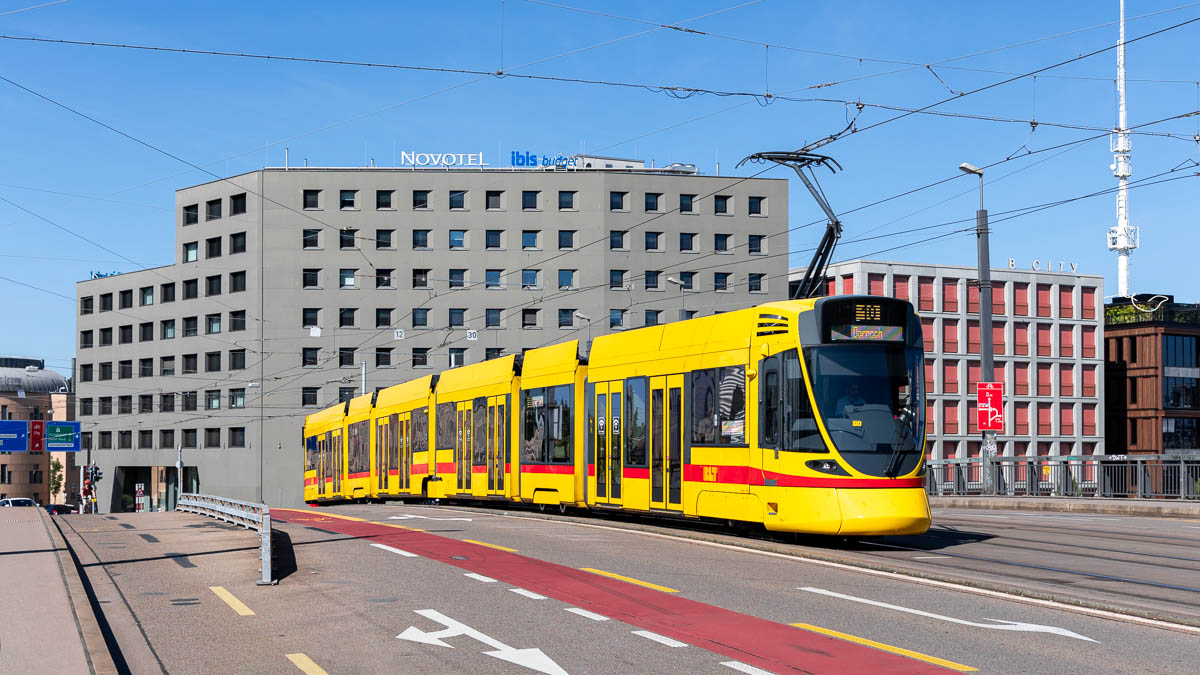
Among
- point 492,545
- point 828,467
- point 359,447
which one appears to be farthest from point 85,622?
point 359,447

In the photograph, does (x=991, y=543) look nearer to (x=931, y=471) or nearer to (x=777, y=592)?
(x=777, y=592)

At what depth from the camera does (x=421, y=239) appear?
90500 mm

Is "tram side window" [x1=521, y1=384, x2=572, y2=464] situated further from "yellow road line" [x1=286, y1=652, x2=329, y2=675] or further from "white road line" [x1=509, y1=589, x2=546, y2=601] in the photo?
"yellow road line" [x1=286, y1=652, x2=329, y2=675]

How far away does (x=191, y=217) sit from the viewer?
313 ft

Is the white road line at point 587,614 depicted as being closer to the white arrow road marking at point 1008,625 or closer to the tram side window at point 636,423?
the white arrow road marking at point 1008,625

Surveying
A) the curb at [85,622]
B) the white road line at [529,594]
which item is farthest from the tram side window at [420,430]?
the white road line at [529,594]

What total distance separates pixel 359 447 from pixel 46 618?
1316 inches

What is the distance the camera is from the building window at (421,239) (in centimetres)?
9031

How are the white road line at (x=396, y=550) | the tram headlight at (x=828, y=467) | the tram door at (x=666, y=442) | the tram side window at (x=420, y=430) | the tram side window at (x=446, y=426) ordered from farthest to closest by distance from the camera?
the tram side window at (x=420, y=430) < the tram side window at (x=446, y=426) < the tram door at (x=666, y=442) < the tram headlight at (x=828, y=467) < the white road line at (x=396, y=550)

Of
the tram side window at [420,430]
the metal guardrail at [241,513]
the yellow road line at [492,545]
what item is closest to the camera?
the metal guardrail at [241,513]

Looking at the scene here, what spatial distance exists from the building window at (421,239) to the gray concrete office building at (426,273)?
10 centimetres

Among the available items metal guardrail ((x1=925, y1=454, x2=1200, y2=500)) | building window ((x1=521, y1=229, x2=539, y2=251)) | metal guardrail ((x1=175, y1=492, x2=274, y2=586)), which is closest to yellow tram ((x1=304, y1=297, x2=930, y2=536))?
metal guardrail ((x1=175, y1=492, x2=274, y2=586))

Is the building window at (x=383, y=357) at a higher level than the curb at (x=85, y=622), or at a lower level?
higher

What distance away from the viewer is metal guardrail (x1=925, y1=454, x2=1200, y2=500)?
3238cm
